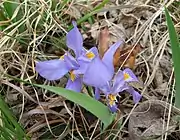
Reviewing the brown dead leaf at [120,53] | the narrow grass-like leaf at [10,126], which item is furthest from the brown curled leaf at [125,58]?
the narrow grass-like leaf at [10,126]

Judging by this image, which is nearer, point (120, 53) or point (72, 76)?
point (72, 76)

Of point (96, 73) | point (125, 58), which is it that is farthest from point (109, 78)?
point (125, 58)

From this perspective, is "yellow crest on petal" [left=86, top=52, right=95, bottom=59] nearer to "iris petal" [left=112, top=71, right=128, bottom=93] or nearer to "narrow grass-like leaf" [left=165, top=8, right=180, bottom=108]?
"iris petal" [left=112, top=71, right=128, bottom=93]

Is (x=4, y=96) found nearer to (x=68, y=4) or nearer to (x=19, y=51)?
(x=19, y=51)

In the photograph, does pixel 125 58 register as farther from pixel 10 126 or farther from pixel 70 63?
pixel 10 126

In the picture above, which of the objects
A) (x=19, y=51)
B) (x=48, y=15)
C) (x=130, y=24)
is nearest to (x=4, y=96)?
(x=19, y=51)
